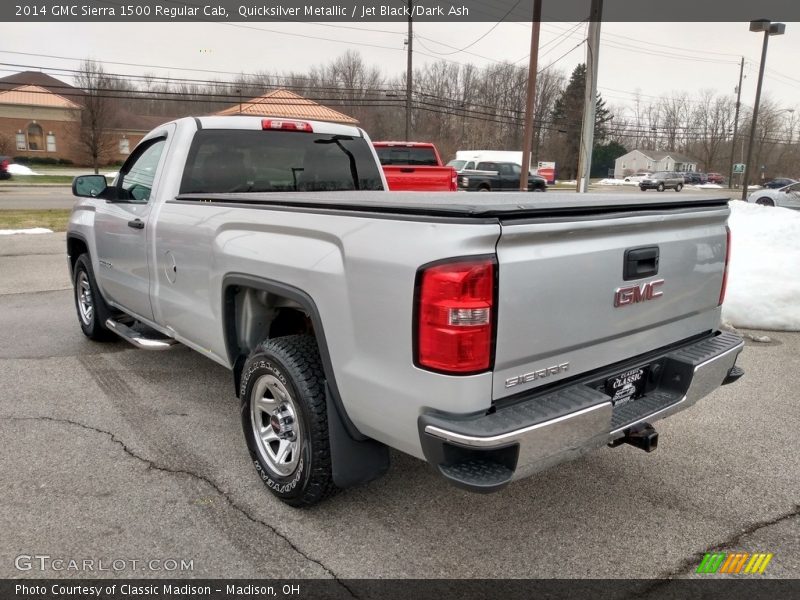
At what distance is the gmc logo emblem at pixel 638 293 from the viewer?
8.66ft

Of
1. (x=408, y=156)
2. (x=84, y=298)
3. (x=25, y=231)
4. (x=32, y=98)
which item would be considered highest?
(x=32, y=98)

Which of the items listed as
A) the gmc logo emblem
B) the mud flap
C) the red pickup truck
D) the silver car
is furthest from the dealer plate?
the silver car

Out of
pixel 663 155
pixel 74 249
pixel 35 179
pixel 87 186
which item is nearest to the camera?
pixel 87 186

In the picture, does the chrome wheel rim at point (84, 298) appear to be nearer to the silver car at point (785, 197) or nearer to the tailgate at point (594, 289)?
the tailgate at point (594, 289)

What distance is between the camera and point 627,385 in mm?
2873

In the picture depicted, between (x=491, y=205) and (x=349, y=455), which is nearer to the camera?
(x=491, y=205)

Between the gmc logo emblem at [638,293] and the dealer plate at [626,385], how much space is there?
13.4 inches

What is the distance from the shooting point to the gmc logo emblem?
8.66 feet

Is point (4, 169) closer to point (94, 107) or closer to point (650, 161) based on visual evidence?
point (94, 107)

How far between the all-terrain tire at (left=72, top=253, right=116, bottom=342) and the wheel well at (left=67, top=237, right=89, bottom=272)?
10cm

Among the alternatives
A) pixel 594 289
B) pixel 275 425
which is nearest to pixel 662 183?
pixel 594 289

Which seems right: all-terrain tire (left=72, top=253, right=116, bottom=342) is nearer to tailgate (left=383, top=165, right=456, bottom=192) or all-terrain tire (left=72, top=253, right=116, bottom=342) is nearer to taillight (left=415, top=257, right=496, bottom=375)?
taillight (left=415, top=257, right=496, bottom=375)

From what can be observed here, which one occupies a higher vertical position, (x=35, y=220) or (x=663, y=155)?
(x=663, y=155)

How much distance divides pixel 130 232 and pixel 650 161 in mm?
116854
